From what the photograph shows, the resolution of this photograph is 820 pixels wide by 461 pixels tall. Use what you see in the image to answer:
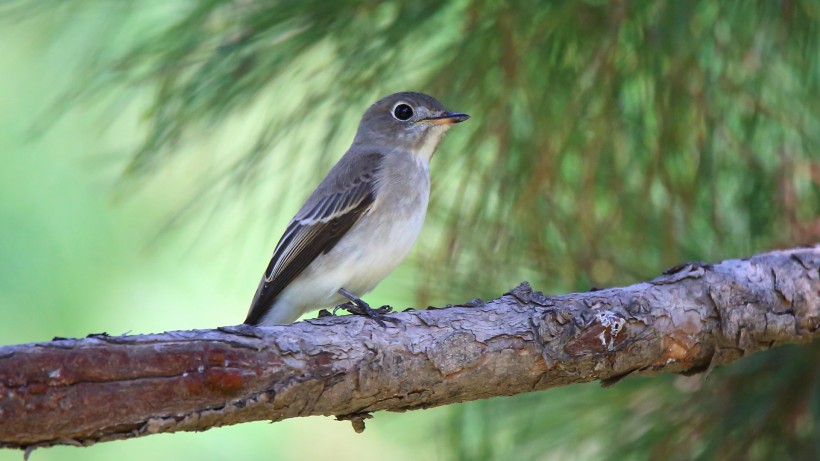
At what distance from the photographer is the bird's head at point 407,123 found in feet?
9.57

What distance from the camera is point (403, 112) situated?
10.5 feet

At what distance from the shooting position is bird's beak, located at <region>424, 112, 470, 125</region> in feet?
9.14

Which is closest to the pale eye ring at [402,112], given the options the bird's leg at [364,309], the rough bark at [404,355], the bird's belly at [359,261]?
the bird's belly at [359,261]

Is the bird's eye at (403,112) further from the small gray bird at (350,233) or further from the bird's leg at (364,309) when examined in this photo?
the bird's leg at (364,309)

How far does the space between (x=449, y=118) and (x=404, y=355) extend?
1008 mm

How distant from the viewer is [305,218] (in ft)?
9.75

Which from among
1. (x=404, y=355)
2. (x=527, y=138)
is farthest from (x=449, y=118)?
(x=404, y=355)

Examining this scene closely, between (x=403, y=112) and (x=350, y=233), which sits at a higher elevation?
(x=403, y=112)

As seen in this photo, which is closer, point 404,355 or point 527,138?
point 404,355

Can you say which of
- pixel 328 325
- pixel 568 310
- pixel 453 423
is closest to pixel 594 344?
pixel 568 310

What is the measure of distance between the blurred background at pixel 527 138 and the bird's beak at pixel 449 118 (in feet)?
0.13

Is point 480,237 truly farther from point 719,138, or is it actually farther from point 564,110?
point 719,138

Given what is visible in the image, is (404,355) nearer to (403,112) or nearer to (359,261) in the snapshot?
(359,261)

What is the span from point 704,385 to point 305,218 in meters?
1.18
